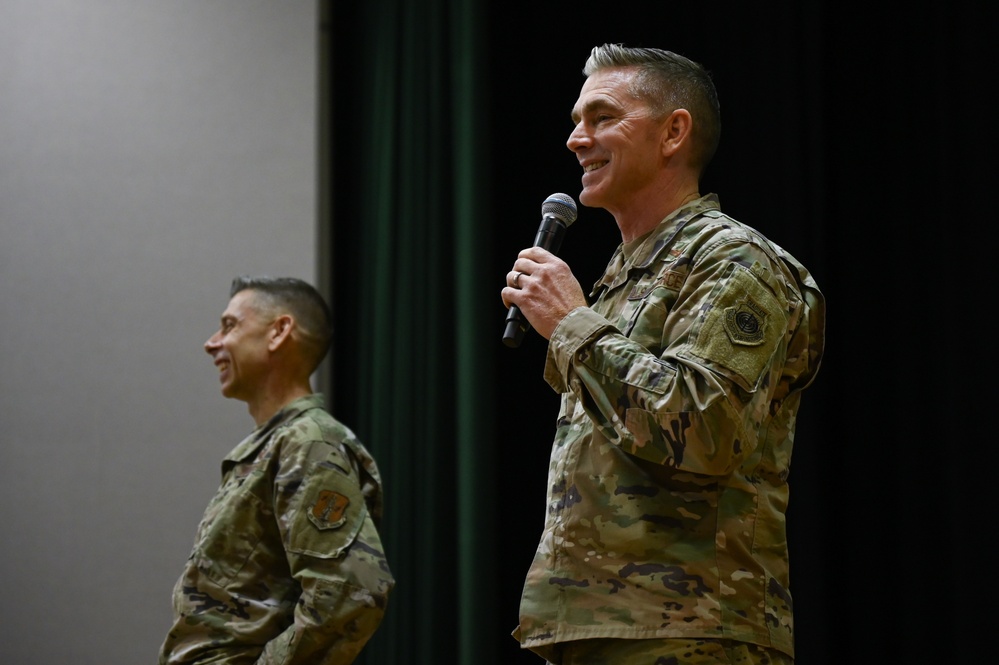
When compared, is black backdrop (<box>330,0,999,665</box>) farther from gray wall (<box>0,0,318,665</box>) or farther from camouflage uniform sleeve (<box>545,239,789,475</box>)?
gray wall (<box>0,0,318,665</box>)

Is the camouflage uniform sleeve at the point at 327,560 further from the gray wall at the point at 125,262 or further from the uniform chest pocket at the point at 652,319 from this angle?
the gray wall at the point at 125,262

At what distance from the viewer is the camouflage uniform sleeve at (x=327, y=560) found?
2.21 metres

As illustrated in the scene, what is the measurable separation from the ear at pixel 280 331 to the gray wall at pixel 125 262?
3.14 ft

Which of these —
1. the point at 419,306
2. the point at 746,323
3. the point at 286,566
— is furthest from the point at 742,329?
the point at 419,306

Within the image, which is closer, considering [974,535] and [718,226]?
[718,226]

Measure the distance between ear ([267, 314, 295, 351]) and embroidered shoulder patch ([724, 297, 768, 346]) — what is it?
5.01 feet

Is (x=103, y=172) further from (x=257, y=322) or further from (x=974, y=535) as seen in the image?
(x=974, y=535)

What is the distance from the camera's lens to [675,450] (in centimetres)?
141

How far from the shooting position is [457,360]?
11.7 feet

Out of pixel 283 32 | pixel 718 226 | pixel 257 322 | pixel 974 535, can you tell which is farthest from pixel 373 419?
pixel 718 226

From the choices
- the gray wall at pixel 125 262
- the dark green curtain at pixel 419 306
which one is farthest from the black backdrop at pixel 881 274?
the gray wall at pixel 125 262

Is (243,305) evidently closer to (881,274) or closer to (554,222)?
(554,222)

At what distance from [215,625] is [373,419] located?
4.89 feet

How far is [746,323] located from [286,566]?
1.30 metres
